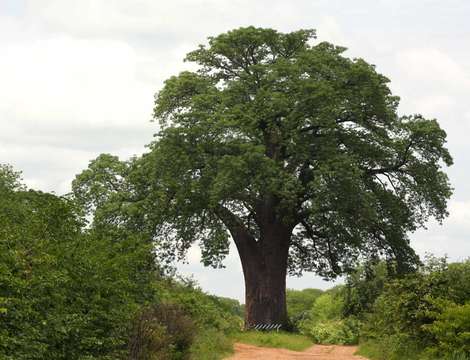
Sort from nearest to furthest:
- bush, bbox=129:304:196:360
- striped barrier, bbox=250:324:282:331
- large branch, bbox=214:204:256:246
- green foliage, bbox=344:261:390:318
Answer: bush, bbox=129:304:196:360, large branch, bbox=214:204:256:246, striped barrier, bbox=250:324:282:331, green foliage, bbox=344:261:390:318

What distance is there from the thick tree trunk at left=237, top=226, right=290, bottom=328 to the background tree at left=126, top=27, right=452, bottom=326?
2.3 inches

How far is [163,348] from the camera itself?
17531mm

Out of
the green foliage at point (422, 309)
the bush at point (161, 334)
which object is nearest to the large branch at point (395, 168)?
the green foliage at point (422, 309)

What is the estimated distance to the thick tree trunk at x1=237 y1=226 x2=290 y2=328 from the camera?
3516cm

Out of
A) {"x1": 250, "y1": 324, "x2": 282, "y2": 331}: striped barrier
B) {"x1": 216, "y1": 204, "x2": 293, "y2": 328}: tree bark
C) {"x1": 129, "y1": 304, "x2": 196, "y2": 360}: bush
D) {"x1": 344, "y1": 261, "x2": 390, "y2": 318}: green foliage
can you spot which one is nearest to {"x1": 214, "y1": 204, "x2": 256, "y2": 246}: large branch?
{"x1": 216, "y1": 204, "x2": 293, "y2": 328}: tree bark

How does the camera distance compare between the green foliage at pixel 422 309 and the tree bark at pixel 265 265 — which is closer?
the green foliage at pixel 422 309

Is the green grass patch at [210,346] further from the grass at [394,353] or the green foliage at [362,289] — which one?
the green foliage at [362,289]

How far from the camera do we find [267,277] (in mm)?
35281

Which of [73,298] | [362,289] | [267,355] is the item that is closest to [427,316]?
[267,355]

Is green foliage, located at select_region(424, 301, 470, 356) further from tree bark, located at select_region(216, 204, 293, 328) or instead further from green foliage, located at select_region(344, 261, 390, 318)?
green foliage, located at select_region(344, 261, 390, 318)

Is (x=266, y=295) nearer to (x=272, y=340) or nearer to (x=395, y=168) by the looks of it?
(x=272, y=340)

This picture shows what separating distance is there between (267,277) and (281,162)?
236 inches

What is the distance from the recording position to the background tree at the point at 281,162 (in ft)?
104

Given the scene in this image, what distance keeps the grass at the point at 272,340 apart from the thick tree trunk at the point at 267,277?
279 centimetres
